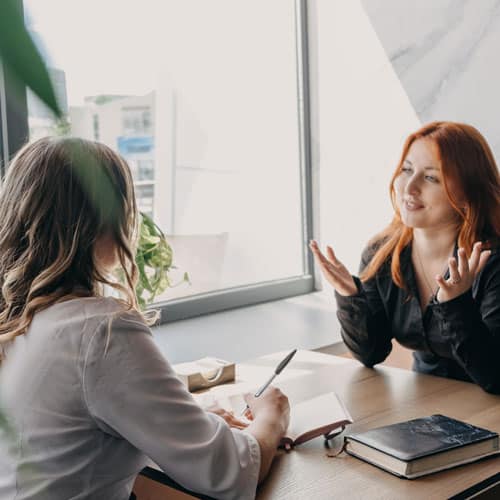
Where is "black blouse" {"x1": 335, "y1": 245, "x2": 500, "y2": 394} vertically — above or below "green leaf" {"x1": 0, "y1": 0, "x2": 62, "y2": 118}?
below

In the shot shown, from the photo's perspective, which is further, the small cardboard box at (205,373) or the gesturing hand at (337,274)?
the gesturing hand at (337,274)

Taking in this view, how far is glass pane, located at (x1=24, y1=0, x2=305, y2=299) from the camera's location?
2.49 metres

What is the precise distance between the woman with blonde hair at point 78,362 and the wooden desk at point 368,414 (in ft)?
0.52

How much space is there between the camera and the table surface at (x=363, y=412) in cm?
114

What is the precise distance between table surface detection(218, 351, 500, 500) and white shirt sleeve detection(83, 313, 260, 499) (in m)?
0.12

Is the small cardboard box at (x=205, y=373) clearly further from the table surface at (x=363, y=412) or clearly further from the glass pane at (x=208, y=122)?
the glass pane at (x=208, y=122)

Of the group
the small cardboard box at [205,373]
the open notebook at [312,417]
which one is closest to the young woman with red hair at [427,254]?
the small cardboard box at [205,373]

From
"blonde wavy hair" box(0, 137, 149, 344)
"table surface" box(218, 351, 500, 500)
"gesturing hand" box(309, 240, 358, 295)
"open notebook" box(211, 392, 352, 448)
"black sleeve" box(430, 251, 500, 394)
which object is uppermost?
"blonde wavy hair" box(0, 137, 149, 344)

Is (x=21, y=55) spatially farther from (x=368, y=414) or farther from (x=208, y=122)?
(x=208, y=122)

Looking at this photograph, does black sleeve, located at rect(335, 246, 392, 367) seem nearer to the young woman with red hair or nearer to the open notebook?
the young woman with red hair

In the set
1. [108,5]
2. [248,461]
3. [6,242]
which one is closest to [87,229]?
[6,242]

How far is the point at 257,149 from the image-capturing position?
306cm

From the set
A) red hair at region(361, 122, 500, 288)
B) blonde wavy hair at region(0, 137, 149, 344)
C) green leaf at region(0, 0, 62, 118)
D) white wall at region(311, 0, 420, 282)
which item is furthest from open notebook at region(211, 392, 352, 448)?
white wall at region(311, 0, 420, 282)

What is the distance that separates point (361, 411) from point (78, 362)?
75 centimetres
